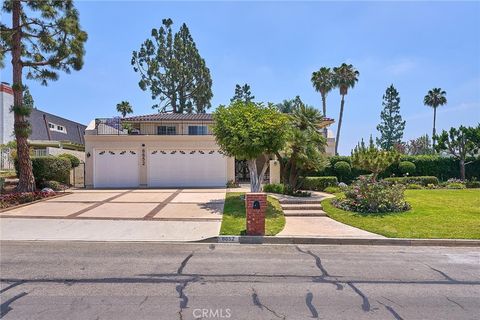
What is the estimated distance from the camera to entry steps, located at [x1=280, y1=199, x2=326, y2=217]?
12805mm

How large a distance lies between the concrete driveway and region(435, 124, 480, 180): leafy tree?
17.6m

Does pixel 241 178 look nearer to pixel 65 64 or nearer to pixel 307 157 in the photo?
pixel 307 157

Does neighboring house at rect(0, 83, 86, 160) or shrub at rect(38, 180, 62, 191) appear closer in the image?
shrub at rect(38, 180, 62, 191)

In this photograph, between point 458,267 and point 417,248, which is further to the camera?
point 417,248

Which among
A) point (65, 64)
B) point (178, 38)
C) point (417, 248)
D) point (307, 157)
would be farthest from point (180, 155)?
point (178, 38)

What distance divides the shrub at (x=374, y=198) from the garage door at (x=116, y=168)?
14.1 metres

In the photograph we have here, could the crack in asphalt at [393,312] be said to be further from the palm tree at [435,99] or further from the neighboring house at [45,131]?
the palm tree at [435,99]

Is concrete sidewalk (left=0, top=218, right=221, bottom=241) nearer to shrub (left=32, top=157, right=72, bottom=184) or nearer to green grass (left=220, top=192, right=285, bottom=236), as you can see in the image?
green grass (left=220, top=192, right=285, bottom=236)

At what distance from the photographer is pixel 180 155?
22.9 m

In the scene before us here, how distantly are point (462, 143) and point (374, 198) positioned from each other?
50.8 feet

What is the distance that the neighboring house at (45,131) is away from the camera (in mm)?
29411

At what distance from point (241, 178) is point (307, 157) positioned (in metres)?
11.5

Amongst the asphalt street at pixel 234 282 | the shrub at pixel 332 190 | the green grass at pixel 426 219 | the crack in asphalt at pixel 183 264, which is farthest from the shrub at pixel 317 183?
the crack in asphalt at pixel 183 264

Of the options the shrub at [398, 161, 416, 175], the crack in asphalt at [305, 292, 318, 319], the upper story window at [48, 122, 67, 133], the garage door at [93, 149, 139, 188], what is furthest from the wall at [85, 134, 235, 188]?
the upper story window at [48, 122, 67, 133]
